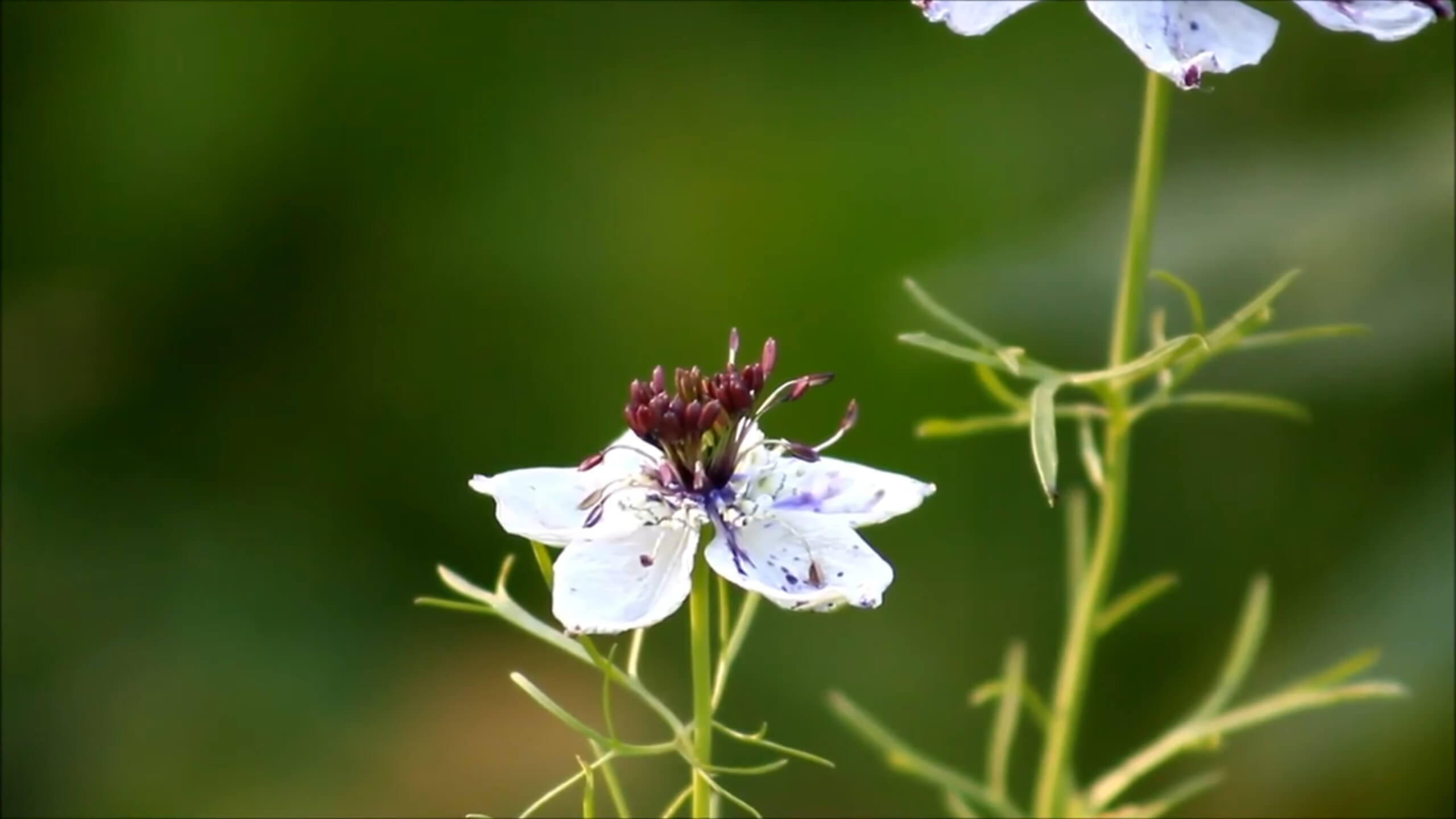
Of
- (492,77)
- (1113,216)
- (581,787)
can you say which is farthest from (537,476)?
(492,77)

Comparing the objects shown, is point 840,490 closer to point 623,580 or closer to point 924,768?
point 623,580

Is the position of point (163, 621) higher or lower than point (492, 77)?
lower

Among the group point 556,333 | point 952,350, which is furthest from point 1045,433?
point 556,333

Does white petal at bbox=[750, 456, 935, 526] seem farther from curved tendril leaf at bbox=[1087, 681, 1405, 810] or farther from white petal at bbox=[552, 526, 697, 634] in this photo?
curved tendril leaf at bbox=[1087, 681, 1405, 810]

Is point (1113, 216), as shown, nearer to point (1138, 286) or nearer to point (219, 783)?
point (1138, 286)

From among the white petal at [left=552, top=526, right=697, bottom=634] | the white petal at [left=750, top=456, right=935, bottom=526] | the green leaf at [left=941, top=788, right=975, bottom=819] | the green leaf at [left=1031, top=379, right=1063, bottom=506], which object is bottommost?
the green leaf at [left=941, top=788, right=975, bottom=819]

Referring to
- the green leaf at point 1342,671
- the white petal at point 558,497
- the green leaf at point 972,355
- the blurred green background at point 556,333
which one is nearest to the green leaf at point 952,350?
the green leaf at point 972,355

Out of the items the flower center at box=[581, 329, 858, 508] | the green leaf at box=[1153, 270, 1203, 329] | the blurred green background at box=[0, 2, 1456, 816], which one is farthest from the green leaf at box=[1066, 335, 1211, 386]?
the blurred green background at box=[0, 2, 1456, 816]
